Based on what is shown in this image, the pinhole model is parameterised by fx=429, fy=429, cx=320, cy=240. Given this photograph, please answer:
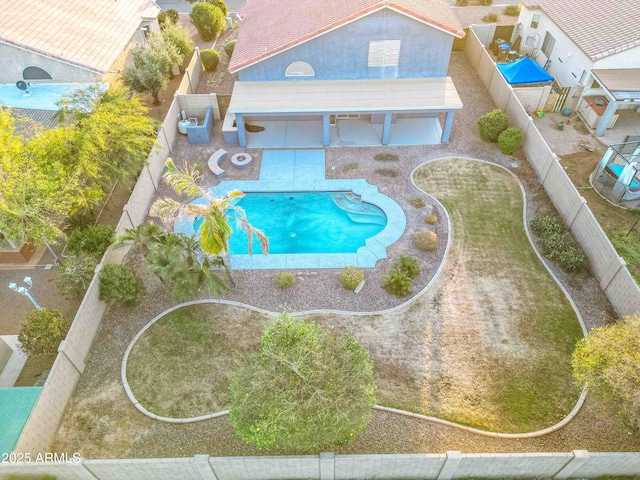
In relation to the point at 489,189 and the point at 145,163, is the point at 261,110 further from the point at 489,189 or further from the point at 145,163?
the point at 489,189

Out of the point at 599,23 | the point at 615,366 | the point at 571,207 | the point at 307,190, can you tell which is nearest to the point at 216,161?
the point at 307,190

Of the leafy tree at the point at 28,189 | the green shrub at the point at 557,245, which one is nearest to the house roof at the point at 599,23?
the green shrub at the point at 557,245

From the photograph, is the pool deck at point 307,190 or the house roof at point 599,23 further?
the house roof at point 599,23

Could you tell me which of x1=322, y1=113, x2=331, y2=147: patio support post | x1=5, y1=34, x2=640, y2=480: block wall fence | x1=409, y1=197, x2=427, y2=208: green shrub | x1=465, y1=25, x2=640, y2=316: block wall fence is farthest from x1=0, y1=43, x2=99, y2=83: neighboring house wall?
x1=465, y1=25, x2=640, y2=316: block wall fence

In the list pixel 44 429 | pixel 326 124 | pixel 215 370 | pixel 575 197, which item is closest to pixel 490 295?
pixel 575 197

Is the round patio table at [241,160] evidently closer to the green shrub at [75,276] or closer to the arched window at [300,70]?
the arched window at [300,70]

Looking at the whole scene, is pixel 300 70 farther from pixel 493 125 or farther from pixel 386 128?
pixel 493 125

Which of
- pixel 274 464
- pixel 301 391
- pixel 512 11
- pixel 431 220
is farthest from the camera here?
pixel 512 11
